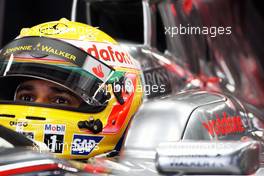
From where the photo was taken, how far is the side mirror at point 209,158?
3.37 ft

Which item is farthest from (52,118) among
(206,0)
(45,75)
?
(206,0)

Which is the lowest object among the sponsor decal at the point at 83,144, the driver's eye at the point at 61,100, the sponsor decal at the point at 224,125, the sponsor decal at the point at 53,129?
the sponsor decal at the point at 83,144

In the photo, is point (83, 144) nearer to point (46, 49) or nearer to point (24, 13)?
point (46, 49)

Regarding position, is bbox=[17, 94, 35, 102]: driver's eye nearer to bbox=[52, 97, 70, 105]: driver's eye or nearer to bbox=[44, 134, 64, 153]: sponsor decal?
bbox=[52, 97, 70, 105]: driver's eye

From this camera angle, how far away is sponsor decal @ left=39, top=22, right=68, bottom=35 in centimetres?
180

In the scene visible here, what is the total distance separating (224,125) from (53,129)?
1.33 ft

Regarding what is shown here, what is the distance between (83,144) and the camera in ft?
5.61

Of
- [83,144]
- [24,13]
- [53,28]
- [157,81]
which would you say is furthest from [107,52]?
[24,13]

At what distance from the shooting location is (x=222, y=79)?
272 cm

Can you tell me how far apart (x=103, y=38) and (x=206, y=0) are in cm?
99

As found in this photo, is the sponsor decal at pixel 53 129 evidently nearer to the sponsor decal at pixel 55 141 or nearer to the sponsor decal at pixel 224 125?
the sponsor decal at pixel 55 141

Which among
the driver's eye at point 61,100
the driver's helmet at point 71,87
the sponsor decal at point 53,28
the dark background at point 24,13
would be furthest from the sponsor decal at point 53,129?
the dark background at point 24,13

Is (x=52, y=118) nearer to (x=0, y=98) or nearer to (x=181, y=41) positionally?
(x=0, y=98)

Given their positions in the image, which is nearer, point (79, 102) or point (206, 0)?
point (79, 102)
